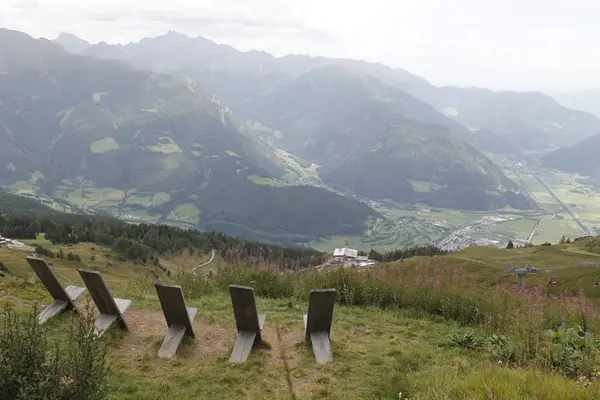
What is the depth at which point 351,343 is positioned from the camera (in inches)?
340

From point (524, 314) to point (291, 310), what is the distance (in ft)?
16.4

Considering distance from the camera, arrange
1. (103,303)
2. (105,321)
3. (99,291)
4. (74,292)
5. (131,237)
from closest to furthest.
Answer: (99,291), (105,321), (103,303), (74,292), (131,237)

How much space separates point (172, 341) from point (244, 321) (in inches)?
50.3

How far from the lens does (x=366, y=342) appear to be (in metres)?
8.78

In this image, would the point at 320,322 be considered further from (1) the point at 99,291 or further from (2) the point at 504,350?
(1) the point at 99,291

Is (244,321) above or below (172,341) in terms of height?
above

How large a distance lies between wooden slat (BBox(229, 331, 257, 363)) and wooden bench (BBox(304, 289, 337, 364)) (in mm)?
1031

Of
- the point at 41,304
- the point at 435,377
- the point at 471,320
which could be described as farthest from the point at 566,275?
the point at 41,304

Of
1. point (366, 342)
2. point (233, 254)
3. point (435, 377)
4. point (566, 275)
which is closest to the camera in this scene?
point (435, 377)

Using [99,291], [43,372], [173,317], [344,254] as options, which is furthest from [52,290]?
[344,254]

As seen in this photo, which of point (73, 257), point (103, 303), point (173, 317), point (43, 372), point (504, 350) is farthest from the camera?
point (73, 257)

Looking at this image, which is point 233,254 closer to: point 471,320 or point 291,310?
point 291,310

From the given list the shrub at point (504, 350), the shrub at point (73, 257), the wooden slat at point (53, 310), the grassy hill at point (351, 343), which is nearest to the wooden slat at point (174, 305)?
the grassy hill at point (351, 343)

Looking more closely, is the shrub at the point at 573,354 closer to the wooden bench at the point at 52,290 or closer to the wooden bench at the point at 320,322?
the wooden bench at the point at 320,322
